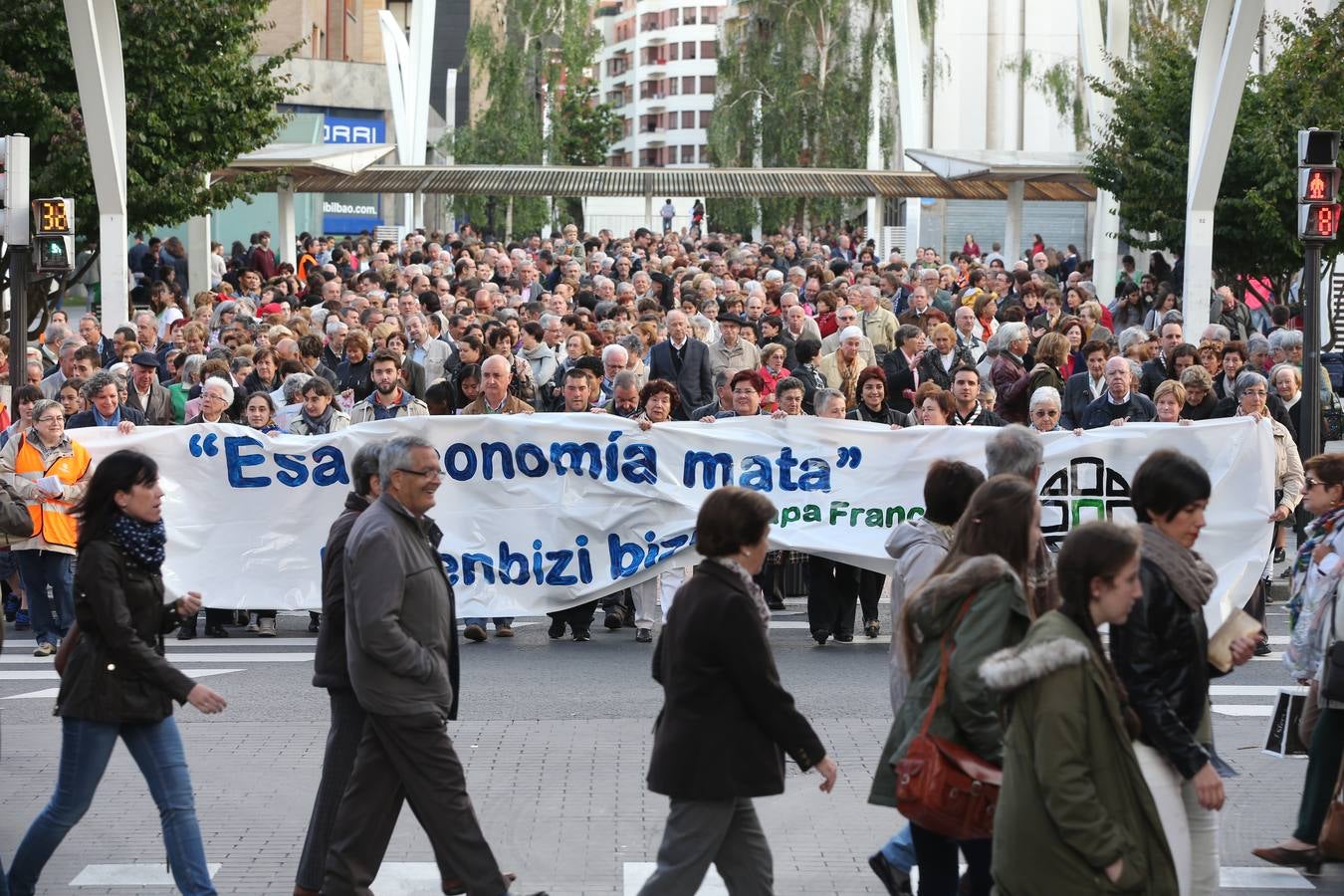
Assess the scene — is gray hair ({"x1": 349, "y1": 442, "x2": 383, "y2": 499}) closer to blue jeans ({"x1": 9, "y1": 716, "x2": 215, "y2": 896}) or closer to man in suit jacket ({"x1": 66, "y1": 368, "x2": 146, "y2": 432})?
blue jeans ({"x1": 9, "y1": 716, "x2": 215, "y2": 896})

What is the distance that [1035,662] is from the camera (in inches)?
188

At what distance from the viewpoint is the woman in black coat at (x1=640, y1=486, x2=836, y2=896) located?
557 cm

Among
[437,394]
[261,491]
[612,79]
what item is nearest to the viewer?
[261,491]

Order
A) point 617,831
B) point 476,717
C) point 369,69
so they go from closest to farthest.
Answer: point 617,831
point 476,717
point 369,69

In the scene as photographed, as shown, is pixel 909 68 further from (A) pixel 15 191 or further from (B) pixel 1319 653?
(B) pixel 1319 653

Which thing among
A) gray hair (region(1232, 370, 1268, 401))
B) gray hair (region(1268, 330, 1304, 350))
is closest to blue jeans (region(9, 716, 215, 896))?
gray hair (region(1232, 370, 1268, 401))

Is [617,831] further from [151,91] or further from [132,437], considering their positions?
[151,91]

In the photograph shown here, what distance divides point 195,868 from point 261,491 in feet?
20.0

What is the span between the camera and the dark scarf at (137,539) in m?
6.32

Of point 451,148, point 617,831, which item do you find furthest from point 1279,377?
point 451,148

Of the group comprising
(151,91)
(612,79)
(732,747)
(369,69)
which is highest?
(612,79)

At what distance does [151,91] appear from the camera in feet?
77.9

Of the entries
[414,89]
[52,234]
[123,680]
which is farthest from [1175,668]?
[414,89]

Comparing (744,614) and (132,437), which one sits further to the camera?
(132,437)
